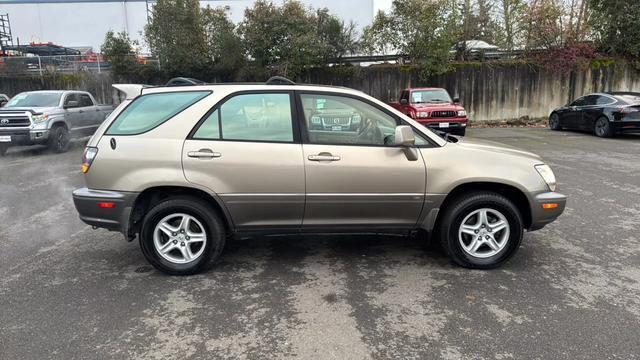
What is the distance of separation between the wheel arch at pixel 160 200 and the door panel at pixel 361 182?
2.47 feet

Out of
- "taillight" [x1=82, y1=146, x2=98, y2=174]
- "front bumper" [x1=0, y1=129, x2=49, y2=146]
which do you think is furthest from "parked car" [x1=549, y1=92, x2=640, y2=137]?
"front bumper" [x1=0, y1=129, x2=49, y2=146]

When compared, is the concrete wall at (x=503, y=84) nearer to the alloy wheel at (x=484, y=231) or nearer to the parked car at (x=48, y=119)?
the parked car at (x=48, y=119)

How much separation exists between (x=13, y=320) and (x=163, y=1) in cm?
1824

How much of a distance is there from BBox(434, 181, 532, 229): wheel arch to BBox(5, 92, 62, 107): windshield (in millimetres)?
12708

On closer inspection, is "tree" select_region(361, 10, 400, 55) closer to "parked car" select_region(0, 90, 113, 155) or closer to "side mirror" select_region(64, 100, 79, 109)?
"parked car" select_region(0, 90, 113, 155)

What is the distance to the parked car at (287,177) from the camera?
4203 mm

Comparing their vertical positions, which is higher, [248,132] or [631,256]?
[248,132]

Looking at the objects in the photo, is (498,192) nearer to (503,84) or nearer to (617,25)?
(503,84)

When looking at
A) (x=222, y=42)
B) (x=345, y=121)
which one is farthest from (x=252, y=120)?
(x=222, y=42)

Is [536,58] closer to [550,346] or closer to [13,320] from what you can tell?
[550,346]

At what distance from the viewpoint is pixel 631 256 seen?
15.4 ft

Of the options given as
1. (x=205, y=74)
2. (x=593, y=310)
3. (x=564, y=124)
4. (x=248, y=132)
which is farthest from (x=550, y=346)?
(x=205, y=74)

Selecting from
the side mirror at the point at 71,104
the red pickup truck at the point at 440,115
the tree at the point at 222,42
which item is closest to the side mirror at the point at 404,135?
the red pickup truck at the point at 440,115

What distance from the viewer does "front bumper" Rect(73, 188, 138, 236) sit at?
4.23 m
